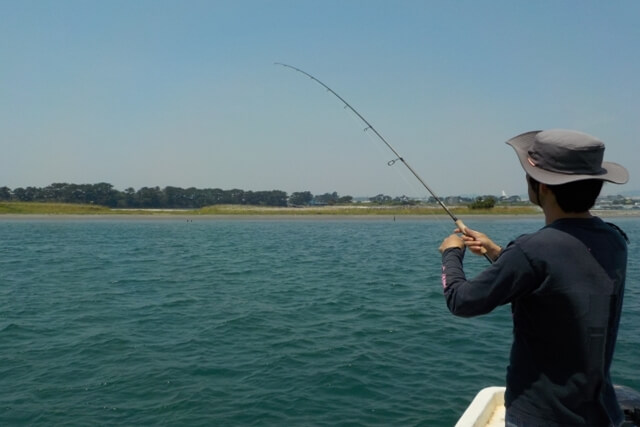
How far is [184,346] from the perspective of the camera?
9.88 metres

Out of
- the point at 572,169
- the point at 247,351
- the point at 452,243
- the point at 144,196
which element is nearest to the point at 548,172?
A: the point at 572,169

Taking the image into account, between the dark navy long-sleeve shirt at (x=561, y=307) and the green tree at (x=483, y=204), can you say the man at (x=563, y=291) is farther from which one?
the green tree at (x=483, y=204)

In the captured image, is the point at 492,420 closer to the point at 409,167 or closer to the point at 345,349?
the point at 409,167

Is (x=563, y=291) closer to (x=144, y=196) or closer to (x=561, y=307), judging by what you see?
(x=561, y=307)

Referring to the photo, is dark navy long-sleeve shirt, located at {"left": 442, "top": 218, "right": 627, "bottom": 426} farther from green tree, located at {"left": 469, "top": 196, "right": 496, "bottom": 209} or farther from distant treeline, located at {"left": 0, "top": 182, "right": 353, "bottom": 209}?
distant treeline, located at {"left": 0, "top": 182, "right": 353, "bottom": 209}

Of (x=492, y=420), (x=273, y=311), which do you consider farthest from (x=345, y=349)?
(x=492, y=420)

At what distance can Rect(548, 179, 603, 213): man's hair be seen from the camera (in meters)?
2.12

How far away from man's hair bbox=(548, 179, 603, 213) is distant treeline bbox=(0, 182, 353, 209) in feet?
448

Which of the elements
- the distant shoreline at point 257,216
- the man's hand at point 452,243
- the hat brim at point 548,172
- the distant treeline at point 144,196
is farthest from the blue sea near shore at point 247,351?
the distant treeline at point 144,196

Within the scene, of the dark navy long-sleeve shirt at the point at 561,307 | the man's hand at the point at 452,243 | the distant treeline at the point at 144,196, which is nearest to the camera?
the dark navy long-sleeve shirt at the point at 561,307

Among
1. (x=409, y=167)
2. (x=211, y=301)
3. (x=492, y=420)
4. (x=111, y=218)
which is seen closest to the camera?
(x=492, y=420)

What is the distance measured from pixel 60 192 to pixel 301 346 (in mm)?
133904

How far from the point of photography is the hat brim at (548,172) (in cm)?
208

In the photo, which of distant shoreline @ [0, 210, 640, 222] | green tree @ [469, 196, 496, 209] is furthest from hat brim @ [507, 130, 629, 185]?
green tree @ [469, 196, 496, 209]
